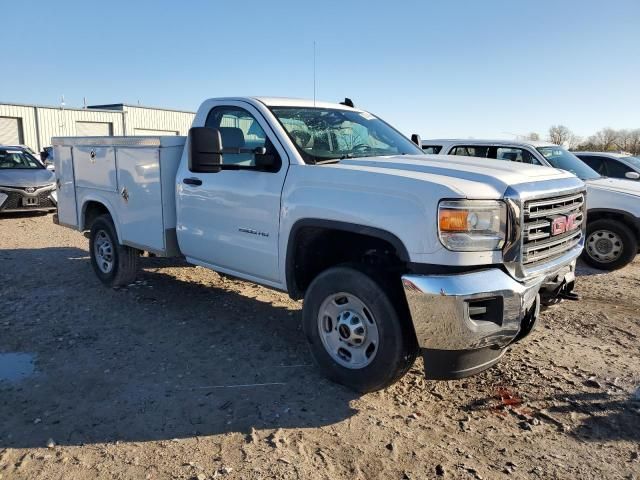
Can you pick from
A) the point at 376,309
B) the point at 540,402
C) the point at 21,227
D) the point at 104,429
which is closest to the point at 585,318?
the point at 540,402

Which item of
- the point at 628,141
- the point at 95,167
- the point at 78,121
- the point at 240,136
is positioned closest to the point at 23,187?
the point at 95,167

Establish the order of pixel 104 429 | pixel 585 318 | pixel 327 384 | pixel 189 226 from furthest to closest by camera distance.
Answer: pixel 585 318
pixel 189 226
pixel 327 384
pixel 104 429

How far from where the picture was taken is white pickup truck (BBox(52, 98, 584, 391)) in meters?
3.18

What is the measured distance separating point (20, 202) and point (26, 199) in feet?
0.44

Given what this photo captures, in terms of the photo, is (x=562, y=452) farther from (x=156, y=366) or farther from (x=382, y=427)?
(x=156, y=366)

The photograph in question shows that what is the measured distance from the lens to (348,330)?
3.75m

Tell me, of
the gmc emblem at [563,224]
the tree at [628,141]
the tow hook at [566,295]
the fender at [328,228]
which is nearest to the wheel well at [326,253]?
the fender at [328,228]

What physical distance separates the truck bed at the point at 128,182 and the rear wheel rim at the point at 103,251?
0.40 m

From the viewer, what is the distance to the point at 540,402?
3.75 metres

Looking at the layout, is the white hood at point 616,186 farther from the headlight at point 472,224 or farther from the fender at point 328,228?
the fender at point 328,228

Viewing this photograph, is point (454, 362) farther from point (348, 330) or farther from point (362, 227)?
point (362, 227)

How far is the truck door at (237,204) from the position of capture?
4.27 m

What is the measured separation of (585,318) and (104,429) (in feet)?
15.3

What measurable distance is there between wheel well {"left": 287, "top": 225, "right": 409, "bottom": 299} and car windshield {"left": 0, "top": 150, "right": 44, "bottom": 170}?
36.3ft
